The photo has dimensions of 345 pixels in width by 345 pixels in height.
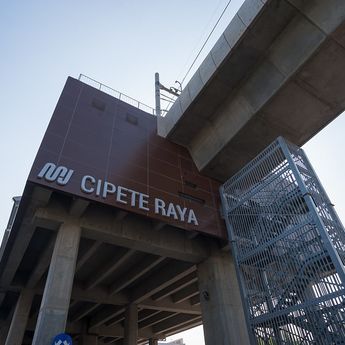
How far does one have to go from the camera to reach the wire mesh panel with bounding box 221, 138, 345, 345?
8.42 m

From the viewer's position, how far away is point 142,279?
1716 centimetres

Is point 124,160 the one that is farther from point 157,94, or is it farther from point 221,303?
point 157,94

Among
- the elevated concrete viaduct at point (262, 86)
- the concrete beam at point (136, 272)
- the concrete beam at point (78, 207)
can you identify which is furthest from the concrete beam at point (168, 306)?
the concrete beam at point (78, 207)

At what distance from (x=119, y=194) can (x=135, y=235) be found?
201cm

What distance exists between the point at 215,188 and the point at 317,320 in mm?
8732

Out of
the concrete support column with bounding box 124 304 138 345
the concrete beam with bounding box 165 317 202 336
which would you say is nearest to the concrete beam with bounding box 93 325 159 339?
the concrete beam with bounding box 165 317 202 336

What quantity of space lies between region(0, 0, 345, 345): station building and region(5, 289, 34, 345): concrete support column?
0.05 m

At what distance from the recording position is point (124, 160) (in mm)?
12977

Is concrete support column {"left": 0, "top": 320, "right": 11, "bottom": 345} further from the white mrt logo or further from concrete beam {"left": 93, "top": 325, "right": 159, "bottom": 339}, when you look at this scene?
the white mrt logo

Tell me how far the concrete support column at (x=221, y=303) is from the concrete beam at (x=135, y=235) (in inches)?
28.8

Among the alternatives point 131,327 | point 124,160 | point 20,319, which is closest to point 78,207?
point 124,160

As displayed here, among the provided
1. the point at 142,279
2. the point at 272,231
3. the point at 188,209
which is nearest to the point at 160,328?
the point at 142,279

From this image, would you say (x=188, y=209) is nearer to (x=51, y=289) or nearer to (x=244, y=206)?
(x=244, y=206)

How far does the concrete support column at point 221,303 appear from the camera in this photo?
38.9 feet
